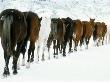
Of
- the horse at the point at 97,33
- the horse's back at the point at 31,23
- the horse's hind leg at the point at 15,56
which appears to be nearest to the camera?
the horse's hind leg at the point at 15,56

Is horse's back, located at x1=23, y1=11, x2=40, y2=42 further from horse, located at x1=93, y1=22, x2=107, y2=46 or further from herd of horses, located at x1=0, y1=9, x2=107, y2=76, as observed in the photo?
horse, located at x1=93, y1=22, x2=107, y2=46

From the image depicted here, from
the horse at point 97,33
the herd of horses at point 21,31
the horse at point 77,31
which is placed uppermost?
the herd of horses at point 21,31

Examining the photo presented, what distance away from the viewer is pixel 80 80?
1114cm

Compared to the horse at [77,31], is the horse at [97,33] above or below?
below

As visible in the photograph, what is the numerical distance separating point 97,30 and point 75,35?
27.9 ft

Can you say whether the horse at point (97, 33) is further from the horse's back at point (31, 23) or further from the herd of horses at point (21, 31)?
the horse's back at point (31, 23)

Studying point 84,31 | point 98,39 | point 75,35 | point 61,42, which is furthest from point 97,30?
point 61,42

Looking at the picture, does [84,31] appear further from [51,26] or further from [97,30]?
[51,26]

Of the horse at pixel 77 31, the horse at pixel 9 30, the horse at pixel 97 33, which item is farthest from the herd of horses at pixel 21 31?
the horse at pixel 97 33

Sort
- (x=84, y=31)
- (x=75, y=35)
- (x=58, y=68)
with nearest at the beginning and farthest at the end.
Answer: (x=58, y=68) < (x=75, y=35) < (x=84, y=31)

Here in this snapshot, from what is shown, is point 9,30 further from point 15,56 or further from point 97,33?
point 97,33

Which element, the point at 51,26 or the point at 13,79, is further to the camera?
the point at 51,26

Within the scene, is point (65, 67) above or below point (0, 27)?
below

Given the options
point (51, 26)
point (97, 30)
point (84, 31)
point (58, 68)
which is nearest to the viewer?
point (58, 68)
